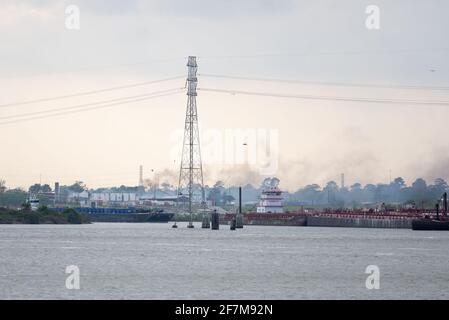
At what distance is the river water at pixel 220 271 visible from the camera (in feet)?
227

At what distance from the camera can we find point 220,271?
85312mm

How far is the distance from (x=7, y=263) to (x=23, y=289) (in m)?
24.6

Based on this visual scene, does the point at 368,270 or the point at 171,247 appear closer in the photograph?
the point at 368,270

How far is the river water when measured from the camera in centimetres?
6912

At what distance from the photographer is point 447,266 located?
95562mm

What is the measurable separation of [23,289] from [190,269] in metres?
19.5

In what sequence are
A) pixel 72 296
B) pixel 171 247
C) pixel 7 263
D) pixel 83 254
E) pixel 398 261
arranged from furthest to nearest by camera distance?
pixel 171 247 → pixel 83 254 → pixel 398 261 → pixel 7 263 → pixel 72 296

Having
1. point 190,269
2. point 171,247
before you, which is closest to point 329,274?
point 190,269

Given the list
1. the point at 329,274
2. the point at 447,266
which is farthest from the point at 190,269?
the point at 447,266
